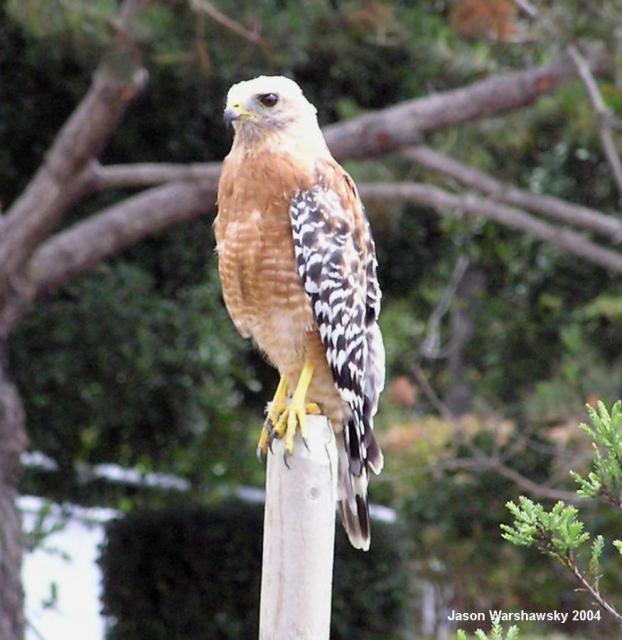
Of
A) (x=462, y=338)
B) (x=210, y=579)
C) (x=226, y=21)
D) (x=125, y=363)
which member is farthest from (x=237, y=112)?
(x=462, y=338)

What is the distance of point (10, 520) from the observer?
514 centimetres

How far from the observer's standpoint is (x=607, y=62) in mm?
5715

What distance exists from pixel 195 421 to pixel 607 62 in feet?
9.77

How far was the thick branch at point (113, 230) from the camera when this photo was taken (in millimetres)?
5410

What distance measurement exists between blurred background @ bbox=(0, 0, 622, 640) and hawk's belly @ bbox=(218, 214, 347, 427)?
6.81 ft

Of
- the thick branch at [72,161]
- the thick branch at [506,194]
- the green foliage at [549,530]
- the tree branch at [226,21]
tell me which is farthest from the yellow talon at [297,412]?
the thick branch at [506,194]

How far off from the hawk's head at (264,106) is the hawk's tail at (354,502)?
2.56ft

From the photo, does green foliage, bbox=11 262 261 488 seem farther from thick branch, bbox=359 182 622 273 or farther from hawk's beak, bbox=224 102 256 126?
hawk's beak, bbox=224 102 256 126

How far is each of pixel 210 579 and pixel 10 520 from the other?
1723 millimetres

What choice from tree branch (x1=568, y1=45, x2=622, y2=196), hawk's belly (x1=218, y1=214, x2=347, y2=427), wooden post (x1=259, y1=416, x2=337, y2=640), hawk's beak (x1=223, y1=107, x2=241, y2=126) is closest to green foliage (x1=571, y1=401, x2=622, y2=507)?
wooden post (x1=259, y1=416, x2=337, y2=640)

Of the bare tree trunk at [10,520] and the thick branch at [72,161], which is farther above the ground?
the thick branch at [72,161]

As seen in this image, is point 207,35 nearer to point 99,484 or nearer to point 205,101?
point 205,101

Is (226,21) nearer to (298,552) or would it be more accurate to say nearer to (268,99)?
Answer: (268,99)

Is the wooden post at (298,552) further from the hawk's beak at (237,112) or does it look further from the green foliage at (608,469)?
the hawk's beak at (237,112)
